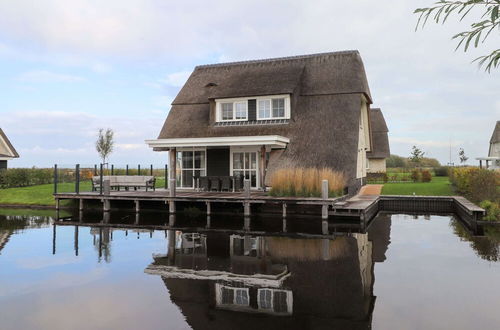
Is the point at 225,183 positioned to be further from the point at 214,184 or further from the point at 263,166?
the point at 263,166

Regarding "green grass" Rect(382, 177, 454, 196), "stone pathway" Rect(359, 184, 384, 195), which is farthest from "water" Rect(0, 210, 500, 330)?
"green grass" Rect(382, 177, 454, 196)

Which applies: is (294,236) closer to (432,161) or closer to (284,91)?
(284,91)

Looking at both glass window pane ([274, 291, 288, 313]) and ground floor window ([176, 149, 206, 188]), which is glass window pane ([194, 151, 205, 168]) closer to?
ground floor window ([176, 149, 206, 188])

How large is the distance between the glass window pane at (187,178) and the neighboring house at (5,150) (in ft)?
71.9

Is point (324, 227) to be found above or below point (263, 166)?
below

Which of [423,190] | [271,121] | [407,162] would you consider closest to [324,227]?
[271,121]

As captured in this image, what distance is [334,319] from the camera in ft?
18.3

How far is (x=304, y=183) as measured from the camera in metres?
16.1

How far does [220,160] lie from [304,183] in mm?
5605

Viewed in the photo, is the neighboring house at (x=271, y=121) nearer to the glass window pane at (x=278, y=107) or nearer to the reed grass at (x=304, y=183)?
the glass window pane at (x=278, y=107)

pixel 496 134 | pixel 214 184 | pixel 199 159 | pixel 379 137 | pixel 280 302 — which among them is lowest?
pixel 280 302

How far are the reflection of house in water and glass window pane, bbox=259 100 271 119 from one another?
33.8ft

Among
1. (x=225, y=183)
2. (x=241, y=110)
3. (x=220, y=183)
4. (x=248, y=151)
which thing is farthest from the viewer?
(x=241, y=110)

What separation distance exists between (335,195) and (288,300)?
10.3 meters
